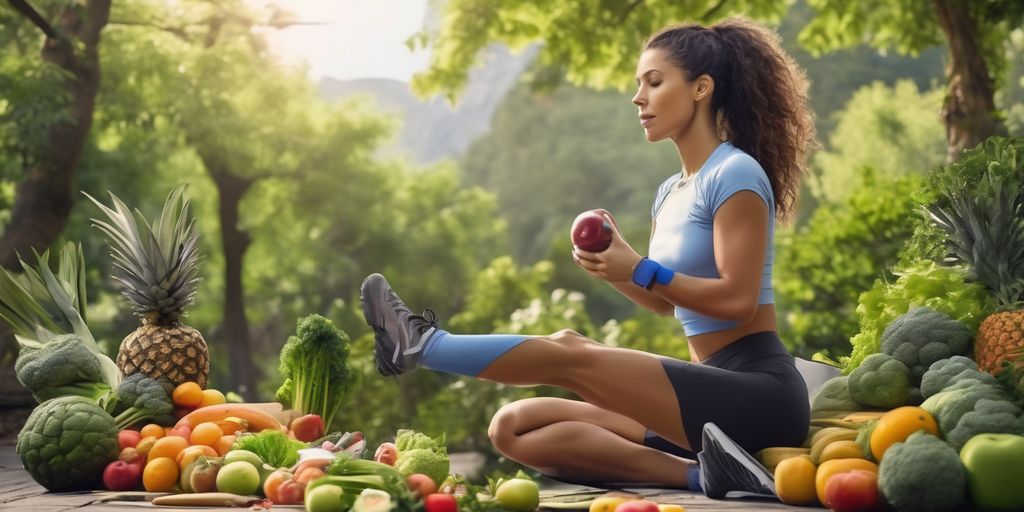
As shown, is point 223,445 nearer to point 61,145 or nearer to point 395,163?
point 61,145

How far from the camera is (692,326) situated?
16.6ft

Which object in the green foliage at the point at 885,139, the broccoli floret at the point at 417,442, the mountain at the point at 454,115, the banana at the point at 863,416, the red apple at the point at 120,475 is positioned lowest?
the red apple at the point at 120,475

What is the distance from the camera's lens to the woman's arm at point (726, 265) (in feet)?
15.4

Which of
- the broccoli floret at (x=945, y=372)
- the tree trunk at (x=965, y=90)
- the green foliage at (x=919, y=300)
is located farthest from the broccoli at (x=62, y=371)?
the tree trunk at (x=965, y=90)

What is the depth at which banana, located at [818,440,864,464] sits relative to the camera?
486cm

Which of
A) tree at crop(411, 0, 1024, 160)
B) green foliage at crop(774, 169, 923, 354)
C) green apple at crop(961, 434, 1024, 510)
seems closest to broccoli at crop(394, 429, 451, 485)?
green apple at crop(961, 434, 1024, 510)

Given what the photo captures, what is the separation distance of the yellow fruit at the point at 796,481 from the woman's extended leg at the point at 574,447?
1.99 ft

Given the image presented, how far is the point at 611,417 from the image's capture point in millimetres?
5453

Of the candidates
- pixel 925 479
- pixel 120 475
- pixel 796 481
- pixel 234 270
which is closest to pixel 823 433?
pixel 796 481

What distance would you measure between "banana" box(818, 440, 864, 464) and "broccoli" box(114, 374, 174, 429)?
11.7 feet

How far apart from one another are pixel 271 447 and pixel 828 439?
8.73ft

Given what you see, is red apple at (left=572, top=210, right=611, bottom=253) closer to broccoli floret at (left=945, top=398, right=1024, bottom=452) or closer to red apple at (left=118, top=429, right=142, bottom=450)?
broccoli floret at (left=945, top=398, right=1024, bottom=452)

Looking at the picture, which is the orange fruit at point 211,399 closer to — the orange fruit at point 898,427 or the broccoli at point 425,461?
the broccoli at point 425,461

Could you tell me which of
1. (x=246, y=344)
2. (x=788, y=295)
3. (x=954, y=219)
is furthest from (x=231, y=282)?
(x=954, y=219)
